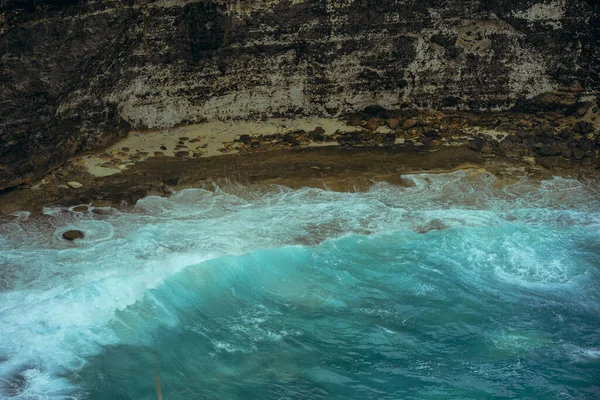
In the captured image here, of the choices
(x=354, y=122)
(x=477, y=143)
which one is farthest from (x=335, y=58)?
(x=477, y=143)

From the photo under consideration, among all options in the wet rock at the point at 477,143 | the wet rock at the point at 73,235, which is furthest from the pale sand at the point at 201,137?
the wet rock at the point at 73,235

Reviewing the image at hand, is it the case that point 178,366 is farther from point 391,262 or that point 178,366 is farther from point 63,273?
point 391,262

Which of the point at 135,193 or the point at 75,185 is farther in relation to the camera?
the point at 75,185

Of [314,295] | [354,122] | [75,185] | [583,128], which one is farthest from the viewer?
[354,122]

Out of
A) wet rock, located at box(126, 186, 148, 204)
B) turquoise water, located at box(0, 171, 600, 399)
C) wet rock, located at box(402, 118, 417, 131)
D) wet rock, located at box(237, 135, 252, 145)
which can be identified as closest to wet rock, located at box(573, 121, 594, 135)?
turquoise water, located at box(0, 171, 600, 399)

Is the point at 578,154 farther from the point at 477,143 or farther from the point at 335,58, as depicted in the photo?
the point at 335,58

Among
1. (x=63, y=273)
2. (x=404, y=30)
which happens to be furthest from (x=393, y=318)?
(x=404, y=30)

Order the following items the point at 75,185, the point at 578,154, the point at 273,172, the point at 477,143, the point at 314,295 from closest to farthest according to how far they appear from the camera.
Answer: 1. the point at 314,295
2. the point at 75,185
3. the point at 273,172
4. the point at 578,154
5. the point at 477,143

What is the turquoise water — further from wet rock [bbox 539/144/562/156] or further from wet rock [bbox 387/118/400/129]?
wet rock [bbox 387/118/400/129]
